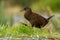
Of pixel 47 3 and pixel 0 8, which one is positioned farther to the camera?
pixel 47 3

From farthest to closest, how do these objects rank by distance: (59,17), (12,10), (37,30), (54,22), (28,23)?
(12,10) → (59,17) → (54,22) → (28,23) → (37,30)

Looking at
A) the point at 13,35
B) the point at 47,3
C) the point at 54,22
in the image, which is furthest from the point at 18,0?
the point at 13,35

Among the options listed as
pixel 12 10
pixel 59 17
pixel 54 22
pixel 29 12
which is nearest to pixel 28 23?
pixel 29 12

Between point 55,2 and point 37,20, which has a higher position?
point 55,2

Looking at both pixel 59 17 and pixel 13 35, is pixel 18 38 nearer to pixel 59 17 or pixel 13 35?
pixel 13 35

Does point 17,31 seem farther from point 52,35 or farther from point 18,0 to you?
point 18,0

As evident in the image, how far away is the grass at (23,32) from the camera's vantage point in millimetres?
7949

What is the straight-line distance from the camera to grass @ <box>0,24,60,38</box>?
7.95 meters

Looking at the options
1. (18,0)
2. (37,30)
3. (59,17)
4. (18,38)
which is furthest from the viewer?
(18,0)

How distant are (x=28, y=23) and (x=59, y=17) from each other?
1.99m

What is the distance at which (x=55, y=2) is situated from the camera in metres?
12.5

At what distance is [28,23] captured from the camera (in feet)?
30.1

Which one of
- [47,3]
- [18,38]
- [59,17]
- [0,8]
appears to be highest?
[47,3]

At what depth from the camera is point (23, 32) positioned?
820cm
